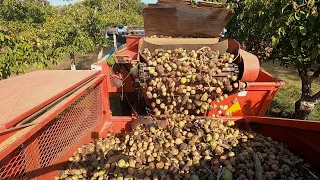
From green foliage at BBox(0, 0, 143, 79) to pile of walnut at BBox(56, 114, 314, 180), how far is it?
3.38 metres

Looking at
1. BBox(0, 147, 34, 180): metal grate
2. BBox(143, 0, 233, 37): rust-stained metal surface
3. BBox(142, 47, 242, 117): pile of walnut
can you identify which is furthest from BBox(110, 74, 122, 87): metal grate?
BBox(0, 147, 34, 180): metal grate

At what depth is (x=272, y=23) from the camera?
3.23 metres

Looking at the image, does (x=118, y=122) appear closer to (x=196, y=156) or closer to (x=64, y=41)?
(x=196, y=156)

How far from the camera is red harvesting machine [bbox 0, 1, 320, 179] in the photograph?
1773mm

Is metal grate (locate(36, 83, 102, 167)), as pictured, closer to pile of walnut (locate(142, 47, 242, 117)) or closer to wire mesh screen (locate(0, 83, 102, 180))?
wire mesh screen (locate(0, 83, 102, 180))

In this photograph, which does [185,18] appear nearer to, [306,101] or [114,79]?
[114,79]

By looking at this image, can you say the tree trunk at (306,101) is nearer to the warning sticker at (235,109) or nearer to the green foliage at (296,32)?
the green foliage at (296,32)

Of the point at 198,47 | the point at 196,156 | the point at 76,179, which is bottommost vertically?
the point at 76,179

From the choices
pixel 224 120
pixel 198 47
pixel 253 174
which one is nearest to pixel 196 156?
pixel 253 174

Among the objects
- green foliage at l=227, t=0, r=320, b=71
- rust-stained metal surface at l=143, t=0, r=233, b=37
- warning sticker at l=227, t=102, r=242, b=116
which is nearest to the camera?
green foliage at l=227, t=0, r=320, b=71

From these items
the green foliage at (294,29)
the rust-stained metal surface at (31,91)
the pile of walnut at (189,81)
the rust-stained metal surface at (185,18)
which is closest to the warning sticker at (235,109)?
the pile of walnut at (189,81)

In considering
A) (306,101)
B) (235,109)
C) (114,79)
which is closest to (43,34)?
(114,79)

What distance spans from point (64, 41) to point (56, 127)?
8785 millimetres

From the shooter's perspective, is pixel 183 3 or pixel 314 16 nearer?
pixel 314 16
